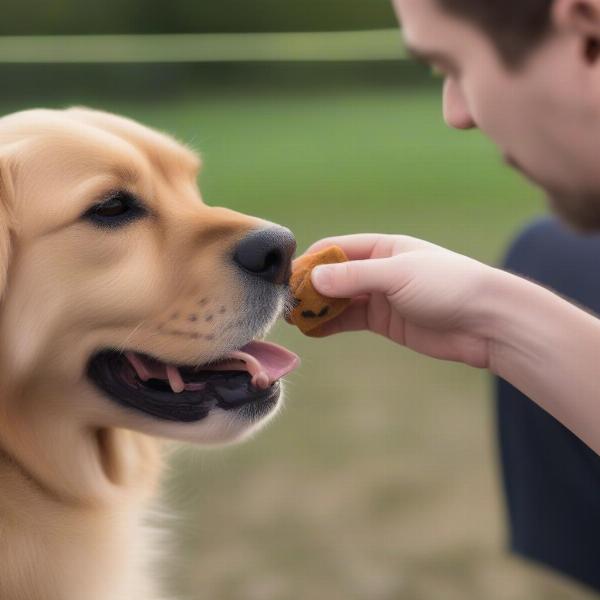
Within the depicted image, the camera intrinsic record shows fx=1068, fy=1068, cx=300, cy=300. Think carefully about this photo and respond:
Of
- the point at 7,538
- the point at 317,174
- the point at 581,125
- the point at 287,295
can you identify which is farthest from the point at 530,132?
the point at 317,174

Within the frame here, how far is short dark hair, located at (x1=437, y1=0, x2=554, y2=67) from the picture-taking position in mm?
1245

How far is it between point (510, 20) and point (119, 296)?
0.77 metres

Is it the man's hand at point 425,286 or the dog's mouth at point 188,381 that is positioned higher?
the man's hand at point 425,286

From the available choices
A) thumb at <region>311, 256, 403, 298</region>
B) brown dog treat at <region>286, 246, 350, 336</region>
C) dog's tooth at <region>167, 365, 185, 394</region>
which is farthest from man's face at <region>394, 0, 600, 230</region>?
dog's tooth at <region>167, 365, 185, 394</region>

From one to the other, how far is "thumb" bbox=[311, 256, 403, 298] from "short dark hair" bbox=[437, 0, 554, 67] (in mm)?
423

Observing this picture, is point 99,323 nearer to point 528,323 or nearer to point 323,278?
point 323,278

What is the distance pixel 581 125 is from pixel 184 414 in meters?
0.83

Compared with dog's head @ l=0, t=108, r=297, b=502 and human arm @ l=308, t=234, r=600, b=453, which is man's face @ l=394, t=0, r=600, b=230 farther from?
dog's head @ l=0, t=108, r=297, b=502

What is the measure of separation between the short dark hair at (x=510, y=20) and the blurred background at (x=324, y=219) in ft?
3.11

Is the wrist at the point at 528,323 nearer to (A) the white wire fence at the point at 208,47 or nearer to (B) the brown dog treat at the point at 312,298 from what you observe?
(B) the brown dog treat at the point at 312,298

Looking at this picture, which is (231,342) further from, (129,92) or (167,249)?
(129,92)

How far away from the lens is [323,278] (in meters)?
1.67

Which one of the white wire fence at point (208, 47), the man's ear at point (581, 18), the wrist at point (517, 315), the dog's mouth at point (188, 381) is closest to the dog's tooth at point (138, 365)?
the dog's mouth at point (188, 381)

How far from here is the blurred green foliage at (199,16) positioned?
816 cm
